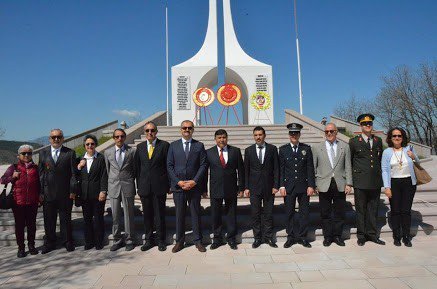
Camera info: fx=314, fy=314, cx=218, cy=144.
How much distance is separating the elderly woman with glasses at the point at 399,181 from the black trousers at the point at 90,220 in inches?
179

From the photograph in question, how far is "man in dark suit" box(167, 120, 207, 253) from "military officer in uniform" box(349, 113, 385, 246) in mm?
2437

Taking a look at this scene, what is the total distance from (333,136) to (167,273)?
318 cm

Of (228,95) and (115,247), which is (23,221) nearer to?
(115,247)

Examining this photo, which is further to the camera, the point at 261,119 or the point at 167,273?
the point at 261,119

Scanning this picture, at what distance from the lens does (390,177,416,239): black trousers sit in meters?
4.89

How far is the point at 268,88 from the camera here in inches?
828

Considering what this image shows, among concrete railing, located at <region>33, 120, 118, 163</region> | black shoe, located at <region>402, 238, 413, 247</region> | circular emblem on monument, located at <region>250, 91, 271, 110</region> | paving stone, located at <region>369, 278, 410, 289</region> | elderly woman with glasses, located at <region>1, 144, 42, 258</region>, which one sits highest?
circular emblem on monument, located at <region>250, 91, 271, 110</region>

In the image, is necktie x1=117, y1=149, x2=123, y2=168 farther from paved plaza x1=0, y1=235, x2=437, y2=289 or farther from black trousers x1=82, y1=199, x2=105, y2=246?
paved plaza x1=0, y1=235, x2=437, y2=289

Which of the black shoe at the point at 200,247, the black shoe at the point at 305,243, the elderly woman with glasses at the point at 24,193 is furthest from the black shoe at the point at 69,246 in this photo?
the black shoe at the point at 305,243

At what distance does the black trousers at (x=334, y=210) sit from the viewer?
16.4ft

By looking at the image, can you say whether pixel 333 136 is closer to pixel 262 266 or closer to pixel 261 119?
pixel 262 266

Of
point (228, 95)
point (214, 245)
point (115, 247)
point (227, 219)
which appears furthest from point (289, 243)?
point (228, 95)

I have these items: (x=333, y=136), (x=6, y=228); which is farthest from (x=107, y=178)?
(x=333, y=136)

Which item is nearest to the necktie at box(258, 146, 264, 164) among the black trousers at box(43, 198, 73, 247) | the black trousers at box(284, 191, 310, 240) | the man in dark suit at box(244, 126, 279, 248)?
the man in dark suit at box(244, 126, 279, 248)
